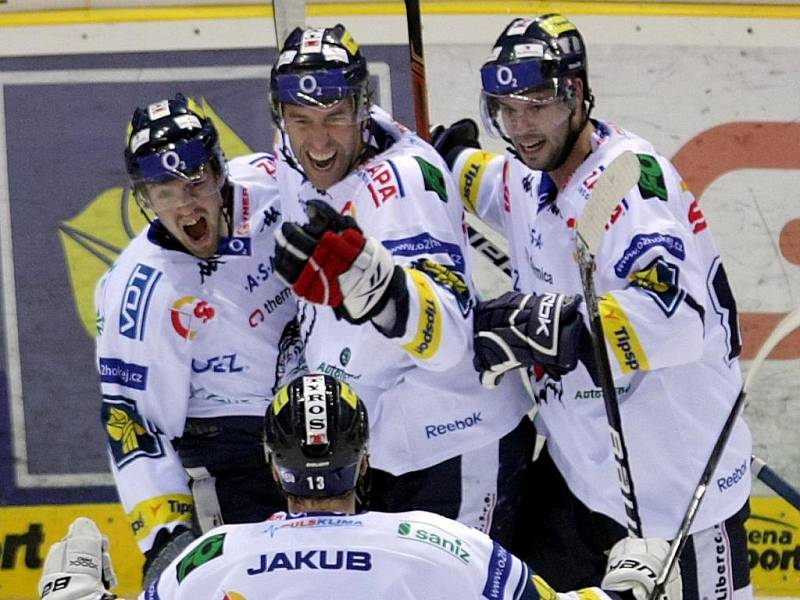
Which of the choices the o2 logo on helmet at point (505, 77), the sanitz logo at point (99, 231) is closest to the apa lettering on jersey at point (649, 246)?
the o2 logo on helmet at point (505, 77)

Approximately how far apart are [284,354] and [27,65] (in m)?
1.51

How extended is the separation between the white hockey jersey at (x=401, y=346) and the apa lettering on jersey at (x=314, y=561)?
0.78 metres

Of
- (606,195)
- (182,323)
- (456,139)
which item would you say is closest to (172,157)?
(182,323)

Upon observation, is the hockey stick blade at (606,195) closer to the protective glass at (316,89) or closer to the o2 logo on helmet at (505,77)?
the o2 logo on helmet at (505,77)

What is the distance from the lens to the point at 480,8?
4566 mm

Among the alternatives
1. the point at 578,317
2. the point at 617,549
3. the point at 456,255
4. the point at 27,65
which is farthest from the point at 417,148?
the point at 27,65

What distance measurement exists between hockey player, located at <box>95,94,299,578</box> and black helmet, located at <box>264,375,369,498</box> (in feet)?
2.95

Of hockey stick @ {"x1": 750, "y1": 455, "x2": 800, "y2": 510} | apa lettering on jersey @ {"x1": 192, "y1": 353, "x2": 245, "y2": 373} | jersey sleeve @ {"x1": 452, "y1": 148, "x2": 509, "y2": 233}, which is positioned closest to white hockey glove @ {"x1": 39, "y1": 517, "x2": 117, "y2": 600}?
apa lettering on jersey @ {"x1": 192, "y1": 353, "x2": 245, "y2": 373}

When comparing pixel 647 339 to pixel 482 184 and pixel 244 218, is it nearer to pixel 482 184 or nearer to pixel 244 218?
pixel 482 184

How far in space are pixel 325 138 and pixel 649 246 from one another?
25.3 inches

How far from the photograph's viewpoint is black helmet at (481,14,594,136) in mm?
3230

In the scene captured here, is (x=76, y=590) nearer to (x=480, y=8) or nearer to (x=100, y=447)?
(x=100, y=447)

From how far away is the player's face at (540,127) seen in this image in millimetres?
3225

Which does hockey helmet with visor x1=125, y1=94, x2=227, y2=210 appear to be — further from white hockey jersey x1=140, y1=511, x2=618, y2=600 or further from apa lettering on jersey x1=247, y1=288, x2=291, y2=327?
white hockey jersey x1=140, y1=511, x2=618, y2=600
